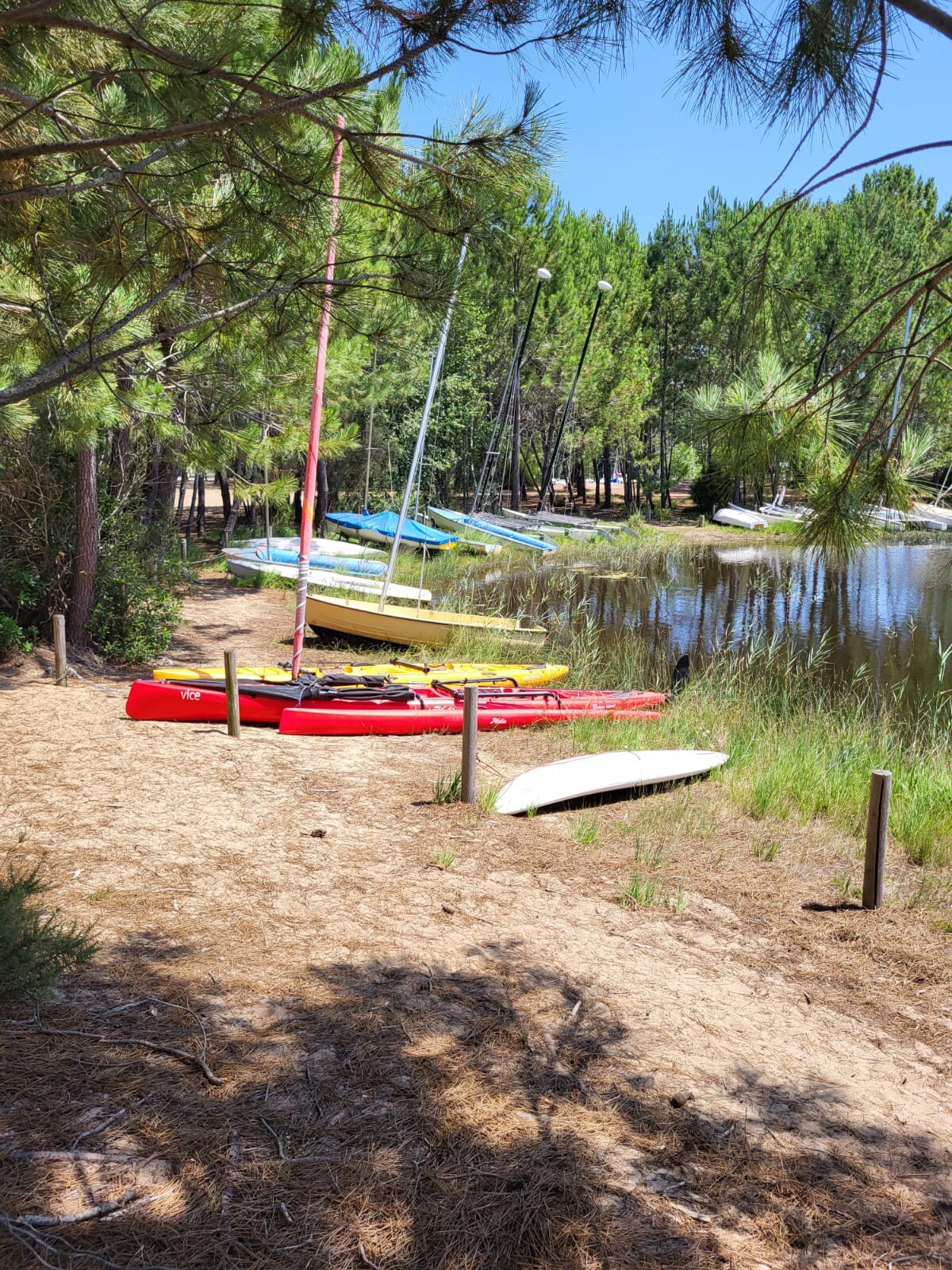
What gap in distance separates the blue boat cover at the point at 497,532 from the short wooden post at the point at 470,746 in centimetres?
1944

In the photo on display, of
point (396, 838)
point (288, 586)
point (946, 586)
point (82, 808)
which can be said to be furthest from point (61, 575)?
point (946, 586)

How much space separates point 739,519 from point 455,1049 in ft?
112

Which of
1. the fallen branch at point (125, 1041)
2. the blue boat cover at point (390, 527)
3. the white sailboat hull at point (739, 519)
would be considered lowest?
the fallen branch at point (125, 1041)

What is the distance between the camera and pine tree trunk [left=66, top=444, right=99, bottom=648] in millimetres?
9594

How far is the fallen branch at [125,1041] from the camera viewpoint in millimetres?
3053

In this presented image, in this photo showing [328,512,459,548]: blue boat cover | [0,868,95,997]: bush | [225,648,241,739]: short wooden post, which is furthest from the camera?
[328,512,459,548]: blue boat cover

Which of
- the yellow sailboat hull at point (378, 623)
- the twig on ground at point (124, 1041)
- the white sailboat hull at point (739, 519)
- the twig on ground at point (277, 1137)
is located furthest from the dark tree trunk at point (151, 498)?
the white sailboat hull at point (739, 519)

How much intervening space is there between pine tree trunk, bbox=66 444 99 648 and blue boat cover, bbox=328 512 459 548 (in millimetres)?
11436

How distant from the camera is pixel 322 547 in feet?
62.0

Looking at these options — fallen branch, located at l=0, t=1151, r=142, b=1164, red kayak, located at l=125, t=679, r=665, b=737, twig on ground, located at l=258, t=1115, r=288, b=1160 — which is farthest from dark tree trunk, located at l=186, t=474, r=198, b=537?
fallen branch, located at l=0, t=1151, r=142, b=1164

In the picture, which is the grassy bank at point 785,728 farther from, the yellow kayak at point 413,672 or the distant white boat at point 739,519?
the distant white boat at point 739,519

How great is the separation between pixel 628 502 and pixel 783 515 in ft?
22.4

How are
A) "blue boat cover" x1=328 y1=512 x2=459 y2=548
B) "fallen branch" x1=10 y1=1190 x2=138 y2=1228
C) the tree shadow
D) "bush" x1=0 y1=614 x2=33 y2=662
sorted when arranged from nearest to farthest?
"fallen branch" x1=10 y1=1190 x2=138 y2=1228 → the tree shadow → "bush" x1=0 y1=614 x2=33 y2=662 → "blue boat cover" x1=328 y1=512 x2=459 y2=548

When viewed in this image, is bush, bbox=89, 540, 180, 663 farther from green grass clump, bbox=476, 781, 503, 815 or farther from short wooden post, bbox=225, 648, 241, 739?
green grass clump, bbox=476, 781, 503, 815
